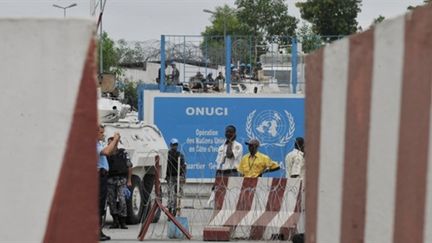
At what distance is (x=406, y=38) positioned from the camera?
10.0 ft

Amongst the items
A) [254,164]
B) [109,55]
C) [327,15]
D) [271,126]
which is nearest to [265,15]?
[109,55]

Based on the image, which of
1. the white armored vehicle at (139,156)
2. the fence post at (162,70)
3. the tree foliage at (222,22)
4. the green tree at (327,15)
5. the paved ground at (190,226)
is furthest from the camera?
the tree foliage at (222,22)

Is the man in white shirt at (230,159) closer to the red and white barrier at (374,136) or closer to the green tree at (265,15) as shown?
the red and white barrier at (374,136)

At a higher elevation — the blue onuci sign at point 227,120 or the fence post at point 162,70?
the fence post at point 162,70

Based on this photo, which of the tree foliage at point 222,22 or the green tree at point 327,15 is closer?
the green tree at point 327,15

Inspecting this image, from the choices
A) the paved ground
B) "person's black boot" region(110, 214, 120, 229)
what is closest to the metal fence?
the paved ground

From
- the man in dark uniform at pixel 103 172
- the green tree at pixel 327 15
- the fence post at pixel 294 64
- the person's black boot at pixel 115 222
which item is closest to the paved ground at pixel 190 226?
the person's black boot at pixel 115 222

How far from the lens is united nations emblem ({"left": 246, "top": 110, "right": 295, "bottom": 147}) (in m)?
25.0

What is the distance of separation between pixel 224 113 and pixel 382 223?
22.0 m

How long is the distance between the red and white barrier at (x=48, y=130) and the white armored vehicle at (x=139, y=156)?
13.6m

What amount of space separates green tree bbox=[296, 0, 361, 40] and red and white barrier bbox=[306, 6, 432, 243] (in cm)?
5818

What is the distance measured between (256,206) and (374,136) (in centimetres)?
1222

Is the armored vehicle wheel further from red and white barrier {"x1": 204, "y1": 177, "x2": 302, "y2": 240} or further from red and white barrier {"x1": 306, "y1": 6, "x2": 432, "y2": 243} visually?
red and white barrier {"x1": 306, "y1": 6, "x2": 432, "y2": 243}

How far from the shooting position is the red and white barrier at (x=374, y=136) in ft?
9.97
